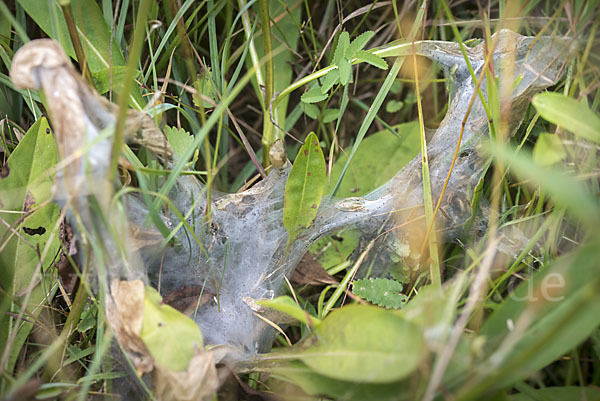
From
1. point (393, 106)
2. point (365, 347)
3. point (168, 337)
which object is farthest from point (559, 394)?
point (393, 106)

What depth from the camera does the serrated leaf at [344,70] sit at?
138cm

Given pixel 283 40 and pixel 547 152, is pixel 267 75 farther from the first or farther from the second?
pixel 547 152

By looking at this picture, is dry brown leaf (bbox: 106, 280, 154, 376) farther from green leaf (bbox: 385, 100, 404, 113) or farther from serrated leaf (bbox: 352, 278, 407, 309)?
green leaf (bbox: 385, 100, 404, 113)

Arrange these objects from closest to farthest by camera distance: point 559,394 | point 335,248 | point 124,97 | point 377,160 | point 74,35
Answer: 1. point 124,97
2. point 559,394
3. point 74,35
4. point 335,248
5. point 377,160

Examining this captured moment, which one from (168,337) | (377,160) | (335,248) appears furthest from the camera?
(377,160)

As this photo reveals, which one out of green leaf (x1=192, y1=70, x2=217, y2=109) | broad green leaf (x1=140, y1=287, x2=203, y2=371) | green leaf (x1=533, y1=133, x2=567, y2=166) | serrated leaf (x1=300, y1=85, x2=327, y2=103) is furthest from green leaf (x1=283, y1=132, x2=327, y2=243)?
green leaf (x1=533, y1=133, x2=567, y2=166)

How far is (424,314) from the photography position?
0.94 m

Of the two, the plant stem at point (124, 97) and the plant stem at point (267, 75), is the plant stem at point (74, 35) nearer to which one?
the plant stem at point (124, 97)

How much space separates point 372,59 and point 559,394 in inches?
43.5

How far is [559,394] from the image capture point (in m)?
1.22

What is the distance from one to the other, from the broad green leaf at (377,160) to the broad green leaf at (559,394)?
0.94 m

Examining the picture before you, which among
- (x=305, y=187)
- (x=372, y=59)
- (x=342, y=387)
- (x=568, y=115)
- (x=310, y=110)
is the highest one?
(x=372, y=59)

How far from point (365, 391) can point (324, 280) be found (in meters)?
0.74

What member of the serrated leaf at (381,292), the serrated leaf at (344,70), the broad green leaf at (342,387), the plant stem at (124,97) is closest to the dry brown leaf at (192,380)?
the broad green leaf at (342,387)
